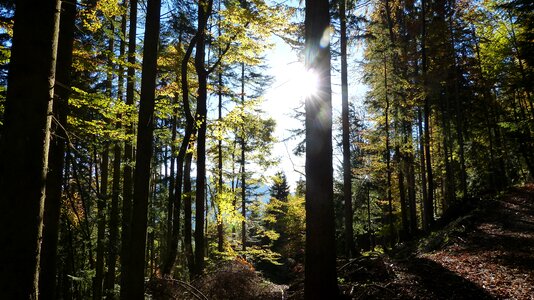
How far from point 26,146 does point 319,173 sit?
414 cm

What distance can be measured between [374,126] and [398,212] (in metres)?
14.6

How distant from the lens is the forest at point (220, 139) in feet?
8.73

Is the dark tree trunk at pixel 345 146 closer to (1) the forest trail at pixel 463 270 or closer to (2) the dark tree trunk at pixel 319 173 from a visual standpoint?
(1) the forest trail at pixel 463 270

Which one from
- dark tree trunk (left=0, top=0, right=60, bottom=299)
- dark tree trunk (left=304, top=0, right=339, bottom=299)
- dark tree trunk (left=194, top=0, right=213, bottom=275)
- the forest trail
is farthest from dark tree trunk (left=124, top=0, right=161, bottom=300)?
dark tree trunk (left=194, top=0, right=213, bottom=275)

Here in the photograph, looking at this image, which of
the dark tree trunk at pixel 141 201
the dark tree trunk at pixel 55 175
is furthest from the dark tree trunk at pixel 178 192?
the dark tree trunk at pixel 55 175

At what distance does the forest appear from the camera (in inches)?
105

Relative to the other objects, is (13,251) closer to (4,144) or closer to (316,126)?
(4,144)

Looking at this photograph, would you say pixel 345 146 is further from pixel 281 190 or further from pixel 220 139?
pixel 281 190

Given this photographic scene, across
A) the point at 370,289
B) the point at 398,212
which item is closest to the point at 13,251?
the point at 370,289

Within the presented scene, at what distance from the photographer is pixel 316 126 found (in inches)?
230

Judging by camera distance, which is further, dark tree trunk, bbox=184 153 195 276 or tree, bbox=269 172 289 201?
tree, bbox=269 172 289 201

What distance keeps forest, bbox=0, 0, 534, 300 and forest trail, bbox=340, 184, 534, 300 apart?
0.19 ft

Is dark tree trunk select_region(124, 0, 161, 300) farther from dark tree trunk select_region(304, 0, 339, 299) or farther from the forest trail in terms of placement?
the forest trail

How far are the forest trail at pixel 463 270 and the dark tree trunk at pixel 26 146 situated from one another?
5.31 metres
